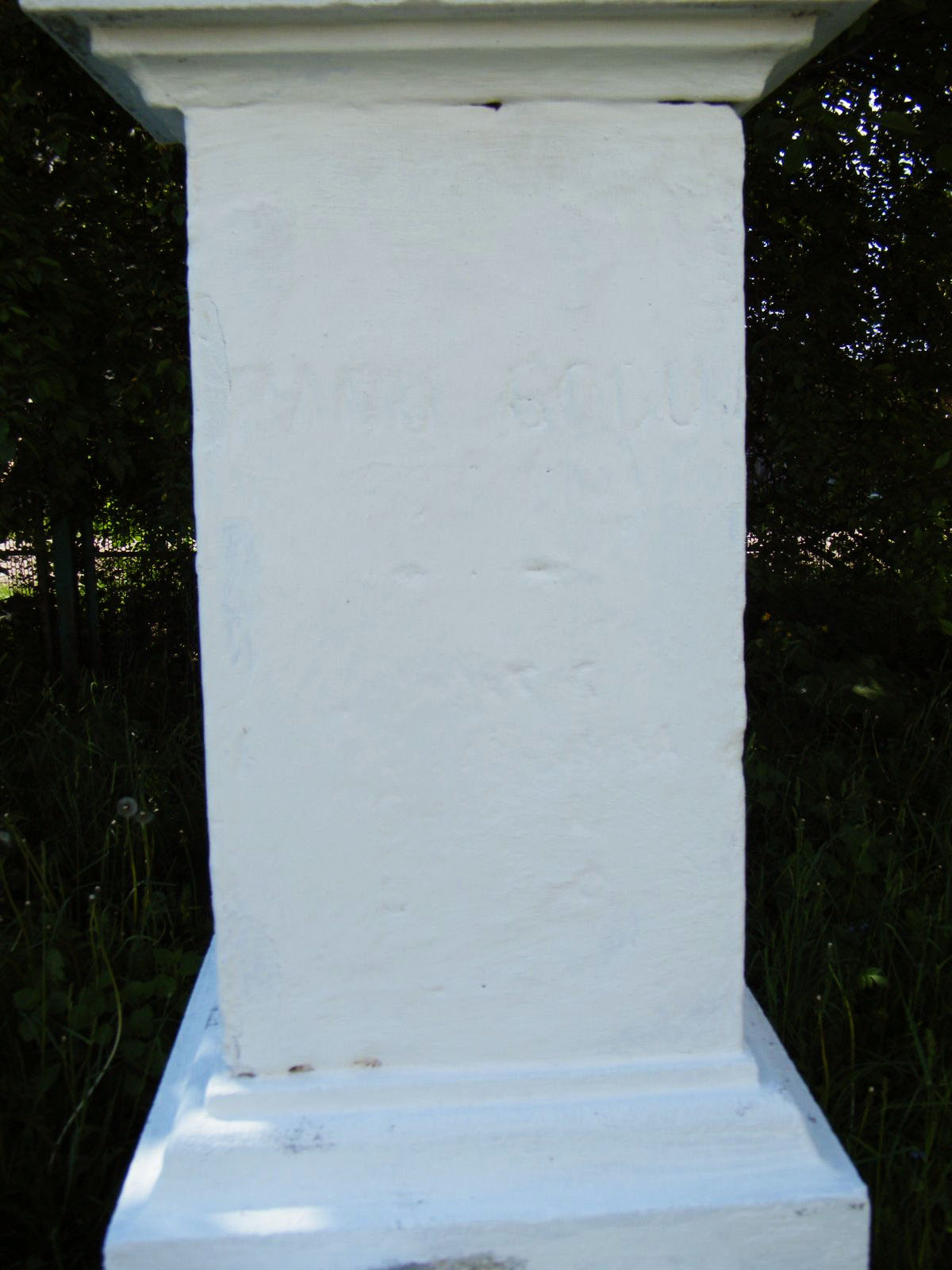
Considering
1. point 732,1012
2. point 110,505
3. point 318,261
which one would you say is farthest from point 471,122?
point 110,505

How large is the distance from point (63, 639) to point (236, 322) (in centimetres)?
416

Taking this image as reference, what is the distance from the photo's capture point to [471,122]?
127 centimetres

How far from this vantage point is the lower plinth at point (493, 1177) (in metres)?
1.32

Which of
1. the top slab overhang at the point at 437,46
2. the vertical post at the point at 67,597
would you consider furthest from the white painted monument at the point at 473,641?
the vertical post at the point at 67,597

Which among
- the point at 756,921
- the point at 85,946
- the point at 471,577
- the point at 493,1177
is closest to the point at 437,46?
the point at 471,577

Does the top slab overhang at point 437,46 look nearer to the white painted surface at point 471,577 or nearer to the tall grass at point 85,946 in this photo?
the white painted surface at point 471,577

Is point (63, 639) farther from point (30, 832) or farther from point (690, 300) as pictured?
point (690, 300)

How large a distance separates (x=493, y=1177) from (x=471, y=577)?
0.78 meters

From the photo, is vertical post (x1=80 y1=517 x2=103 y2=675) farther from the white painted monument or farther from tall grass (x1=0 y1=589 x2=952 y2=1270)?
the white painted monument

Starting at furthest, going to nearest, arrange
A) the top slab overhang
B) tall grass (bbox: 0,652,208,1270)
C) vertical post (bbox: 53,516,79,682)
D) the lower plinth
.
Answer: vertical post (bbox: 53,516,79,682) < tall grass (bbox: 0,652,208,1270) < the lower plinth < the top slab overhang

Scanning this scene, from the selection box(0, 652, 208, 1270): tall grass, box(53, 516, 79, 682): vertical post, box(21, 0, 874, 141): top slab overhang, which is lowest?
box(0, 652, 208, 1270): tall grass

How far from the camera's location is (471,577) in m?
1.34

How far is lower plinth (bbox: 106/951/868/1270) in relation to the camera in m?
1.32

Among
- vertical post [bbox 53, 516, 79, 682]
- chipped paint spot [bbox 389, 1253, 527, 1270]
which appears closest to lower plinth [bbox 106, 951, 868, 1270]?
chipped paint spot [bbox 389, 1253, 527, 1270]
